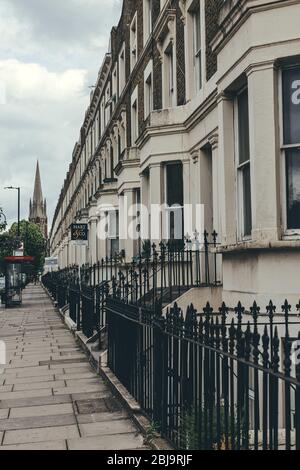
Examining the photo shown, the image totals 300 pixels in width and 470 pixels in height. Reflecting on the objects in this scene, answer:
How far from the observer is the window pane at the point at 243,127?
7.73 m

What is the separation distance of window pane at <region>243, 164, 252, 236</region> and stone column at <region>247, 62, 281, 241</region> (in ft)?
2.46

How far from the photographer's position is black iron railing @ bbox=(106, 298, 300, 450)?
3.91 m

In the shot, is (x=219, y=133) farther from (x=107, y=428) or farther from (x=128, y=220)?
(x=128, y=220)

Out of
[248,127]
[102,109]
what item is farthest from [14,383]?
[102,109]

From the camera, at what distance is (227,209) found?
7.93 m

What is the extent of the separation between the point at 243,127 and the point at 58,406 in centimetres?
420

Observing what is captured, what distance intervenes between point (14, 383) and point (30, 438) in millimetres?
3355

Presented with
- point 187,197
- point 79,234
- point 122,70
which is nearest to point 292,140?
point 187,197

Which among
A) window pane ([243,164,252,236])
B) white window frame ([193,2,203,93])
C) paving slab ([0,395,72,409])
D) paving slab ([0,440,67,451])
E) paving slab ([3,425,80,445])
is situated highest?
white window frame ([193,2,203,93])

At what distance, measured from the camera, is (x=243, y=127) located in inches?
309

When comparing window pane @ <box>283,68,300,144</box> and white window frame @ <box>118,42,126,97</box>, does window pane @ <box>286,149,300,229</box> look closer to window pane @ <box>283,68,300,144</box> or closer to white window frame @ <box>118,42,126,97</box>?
window pane @ <box>283,68,300,144</box>

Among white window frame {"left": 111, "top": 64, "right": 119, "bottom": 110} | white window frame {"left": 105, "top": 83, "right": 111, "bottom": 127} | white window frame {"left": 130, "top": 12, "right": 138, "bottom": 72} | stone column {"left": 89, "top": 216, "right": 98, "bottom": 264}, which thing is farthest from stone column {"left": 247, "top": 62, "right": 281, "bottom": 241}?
stone column {"left": 89, "top": 216, "right": 98, "bottom": 264}

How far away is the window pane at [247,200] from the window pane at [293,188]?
2.75ft
